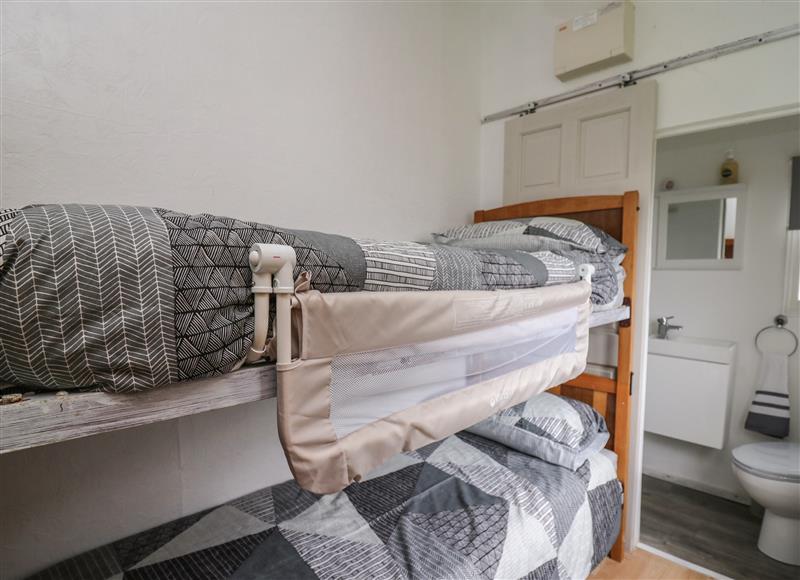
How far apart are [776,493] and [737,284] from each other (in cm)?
127

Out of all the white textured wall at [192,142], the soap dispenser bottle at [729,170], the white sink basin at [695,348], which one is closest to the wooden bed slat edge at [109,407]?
the white textured wall at [192,142]

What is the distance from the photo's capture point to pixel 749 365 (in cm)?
259

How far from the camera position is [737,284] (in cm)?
264

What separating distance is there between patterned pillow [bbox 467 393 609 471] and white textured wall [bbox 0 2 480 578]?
3.11ft

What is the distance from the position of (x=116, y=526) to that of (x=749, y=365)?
336 centimetres

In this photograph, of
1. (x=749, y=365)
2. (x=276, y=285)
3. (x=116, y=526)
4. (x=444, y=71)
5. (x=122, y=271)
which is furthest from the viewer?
(x=749, y=365)

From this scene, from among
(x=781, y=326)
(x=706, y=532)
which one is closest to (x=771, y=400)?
(x=781, y=326)

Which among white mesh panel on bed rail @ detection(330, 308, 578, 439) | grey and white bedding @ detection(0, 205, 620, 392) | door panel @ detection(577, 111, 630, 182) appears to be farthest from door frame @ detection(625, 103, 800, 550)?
grey and white bedding @ detection(0, 205, 620, 392)

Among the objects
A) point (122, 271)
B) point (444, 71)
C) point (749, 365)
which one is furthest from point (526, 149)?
point (122, 271)

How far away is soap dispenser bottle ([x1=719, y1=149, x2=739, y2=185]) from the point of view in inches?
103

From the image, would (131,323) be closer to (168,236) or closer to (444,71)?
(168,236)

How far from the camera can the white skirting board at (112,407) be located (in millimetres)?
508

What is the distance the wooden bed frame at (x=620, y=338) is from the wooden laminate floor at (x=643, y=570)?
47 millimetres

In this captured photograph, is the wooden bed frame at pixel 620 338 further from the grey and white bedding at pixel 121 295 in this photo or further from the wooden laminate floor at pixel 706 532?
the grey and white bedding at pixel 121 295
